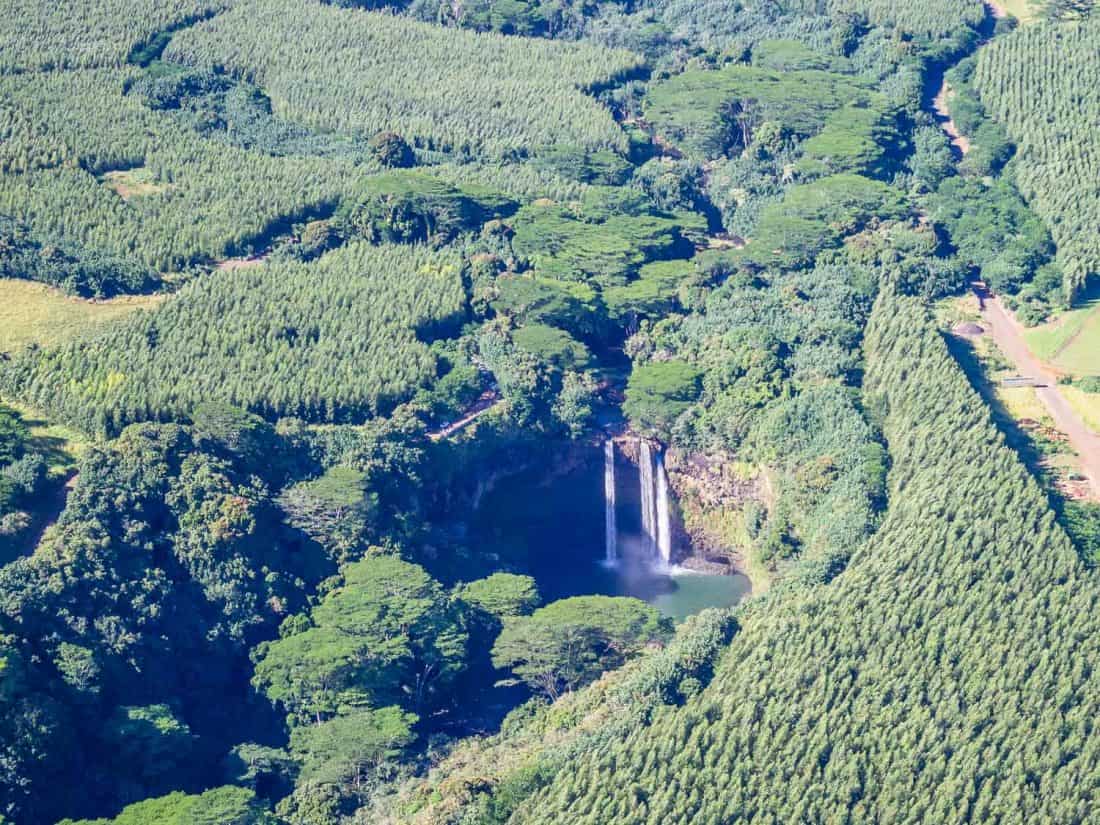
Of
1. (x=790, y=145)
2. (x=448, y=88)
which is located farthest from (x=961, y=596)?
(x=448, y=88)

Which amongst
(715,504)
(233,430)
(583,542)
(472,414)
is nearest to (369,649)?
(233,430)

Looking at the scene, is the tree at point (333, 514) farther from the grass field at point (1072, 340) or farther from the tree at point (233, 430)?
the grass field at point (1072, 340)

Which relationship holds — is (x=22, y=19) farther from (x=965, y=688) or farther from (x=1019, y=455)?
(x=965, y=688)

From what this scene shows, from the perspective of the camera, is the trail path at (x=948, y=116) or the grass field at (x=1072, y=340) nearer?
the grass field at (x=1072, y=340)

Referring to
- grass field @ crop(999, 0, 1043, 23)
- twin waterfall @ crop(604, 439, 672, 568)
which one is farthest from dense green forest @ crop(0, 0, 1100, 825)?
grass field @ crop(999, 0, 1043, 23)

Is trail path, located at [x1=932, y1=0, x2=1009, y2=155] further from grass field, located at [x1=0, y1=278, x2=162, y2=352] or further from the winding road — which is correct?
grass field, located at [x1=0, y1=278, x2=162, y2=352]

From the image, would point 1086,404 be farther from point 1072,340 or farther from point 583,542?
point 583,542

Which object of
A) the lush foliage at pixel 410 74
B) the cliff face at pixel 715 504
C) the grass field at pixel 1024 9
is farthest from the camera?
the grass field at pixel 1024 9

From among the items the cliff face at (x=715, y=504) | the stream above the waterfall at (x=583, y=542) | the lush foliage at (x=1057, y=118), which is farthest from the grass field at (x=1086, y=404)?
the stream above the waterfall at (x=583, y=542)
